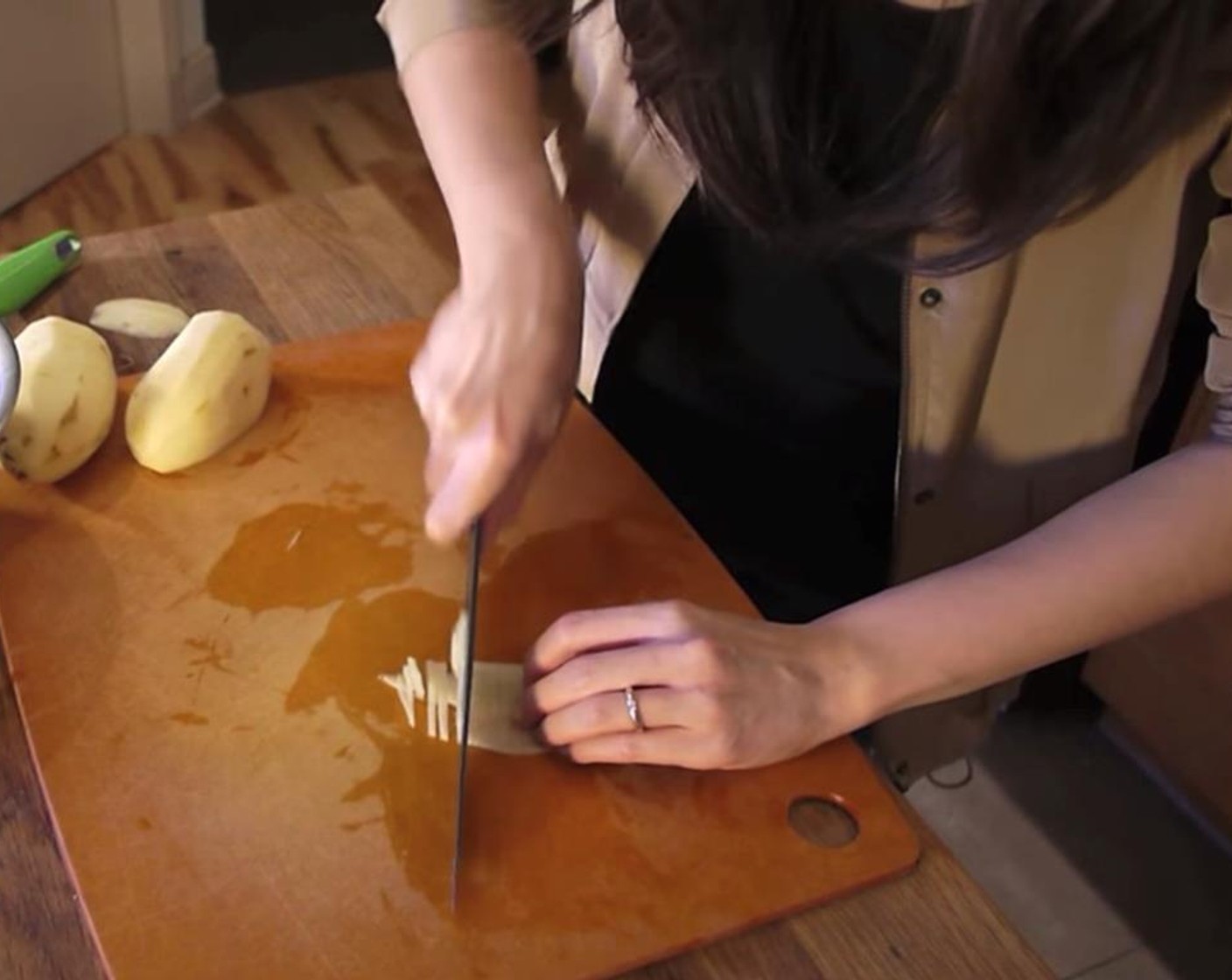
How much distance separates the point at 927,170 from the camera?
0.65 m

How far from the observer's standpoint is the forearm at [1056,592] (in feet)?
2.10

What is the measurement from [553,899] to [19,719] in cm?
25

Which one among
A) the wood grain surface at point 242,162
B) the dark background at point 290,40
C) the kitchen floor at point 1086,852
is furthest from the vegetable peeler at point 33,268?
the dark background at point 290,40

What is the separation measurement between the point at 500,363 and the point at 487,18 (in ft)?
0.85

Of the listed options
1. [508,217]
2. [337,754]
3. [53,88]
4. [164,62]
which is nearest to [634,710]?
[337,754]

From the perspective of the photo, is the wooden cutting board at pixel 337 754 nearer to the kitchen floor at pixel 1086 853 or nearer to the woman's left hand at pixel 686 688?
the woman's left hand at pixel 686 688

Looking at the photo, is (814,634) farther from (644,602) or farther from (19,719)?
(19,719)

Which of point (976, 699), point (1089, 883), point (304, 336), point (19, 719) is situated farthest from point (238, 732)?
point (1089, 883)

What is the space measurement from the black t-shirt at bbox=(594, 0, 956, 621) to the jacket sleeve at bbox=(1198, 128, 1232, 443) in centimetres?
16

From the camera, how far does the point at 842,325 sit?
80cm

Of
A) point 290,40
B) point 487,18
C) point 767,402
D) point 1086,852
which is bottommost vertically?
point 1086,852

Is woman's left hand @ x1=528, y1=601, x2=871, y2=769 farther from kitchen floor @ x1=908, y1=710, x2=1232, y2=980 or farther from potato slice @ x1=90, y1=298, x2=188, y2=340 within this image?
kitchen floor @ x1=908, y1=710, x2=1232, y2=980

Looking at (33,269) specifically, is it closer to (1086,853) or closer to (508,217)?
(508,217)

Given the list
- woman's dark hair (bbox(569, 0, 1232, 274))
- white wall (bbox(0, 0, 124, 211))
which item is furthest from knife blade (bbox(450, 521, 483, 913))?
white wall (bbox(0, 0, 124, 211))
